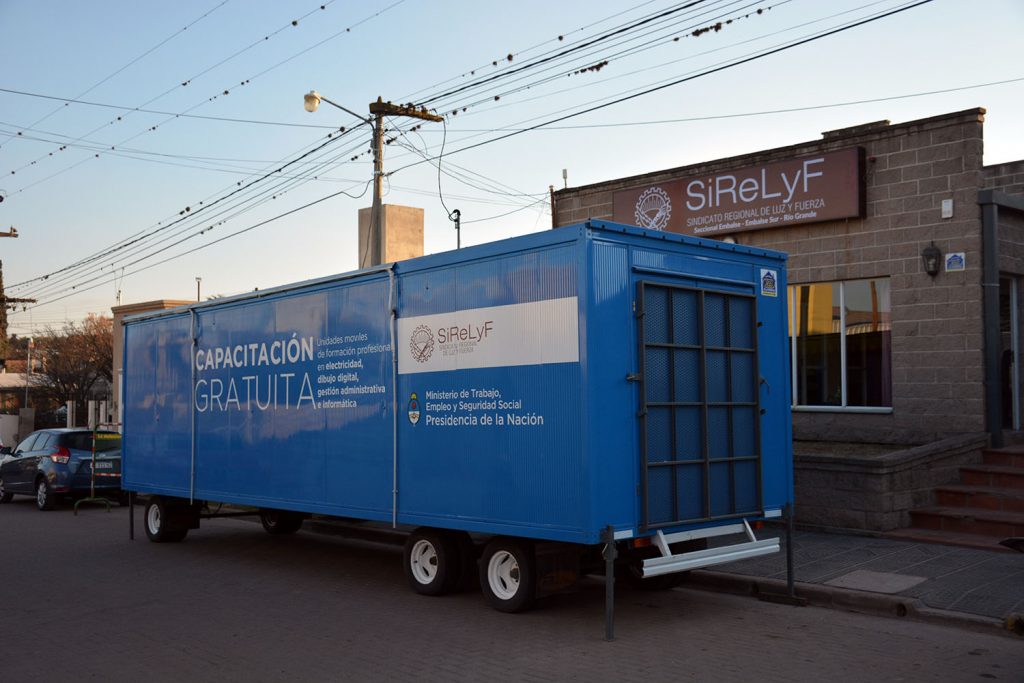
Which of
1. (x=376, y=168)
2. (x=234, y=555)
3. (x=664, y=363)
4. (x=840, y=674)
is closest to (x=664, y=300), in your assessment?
(x=664, y=363)

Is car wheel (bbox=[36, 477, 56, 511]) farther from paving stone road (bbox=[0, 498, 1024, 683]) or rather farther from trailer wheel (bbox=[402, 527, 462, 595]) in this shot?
→ trailer wheel (bbox=[402, 527, 462, 595])

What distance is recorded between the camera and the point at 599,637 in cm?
773

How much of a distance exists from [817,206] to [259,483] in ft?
30.2

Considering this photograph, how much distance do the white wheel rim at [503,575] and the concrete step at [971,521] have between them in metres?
5.87

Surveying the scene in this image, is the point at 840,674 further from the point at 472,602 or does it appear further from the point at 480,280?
the point at 480,280

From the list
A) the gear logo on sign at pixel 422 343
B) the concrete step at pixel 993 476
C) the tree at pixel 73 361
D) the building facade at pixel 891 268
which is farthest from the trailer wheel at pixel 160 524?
the tree at pixel 73 361

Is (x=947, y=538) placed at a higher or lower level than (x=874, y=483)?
lower

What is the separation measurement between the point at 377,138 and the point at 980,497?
13333 mm

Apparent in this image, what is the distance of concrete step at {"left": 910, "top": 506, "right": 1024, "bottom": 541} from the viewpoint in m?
11.0

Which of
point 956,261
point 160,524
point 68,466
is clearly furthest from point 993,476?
point 68,466

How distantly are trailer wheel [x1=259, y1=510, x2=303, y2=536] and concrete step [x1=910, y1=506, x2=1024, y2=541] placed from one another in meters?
8.73

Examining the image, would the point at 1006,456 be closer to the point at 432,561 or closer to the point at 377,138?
the point at 432,561

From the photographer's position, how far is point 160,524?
45.4 feet

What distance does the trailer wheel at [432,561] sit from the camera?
933 cm
